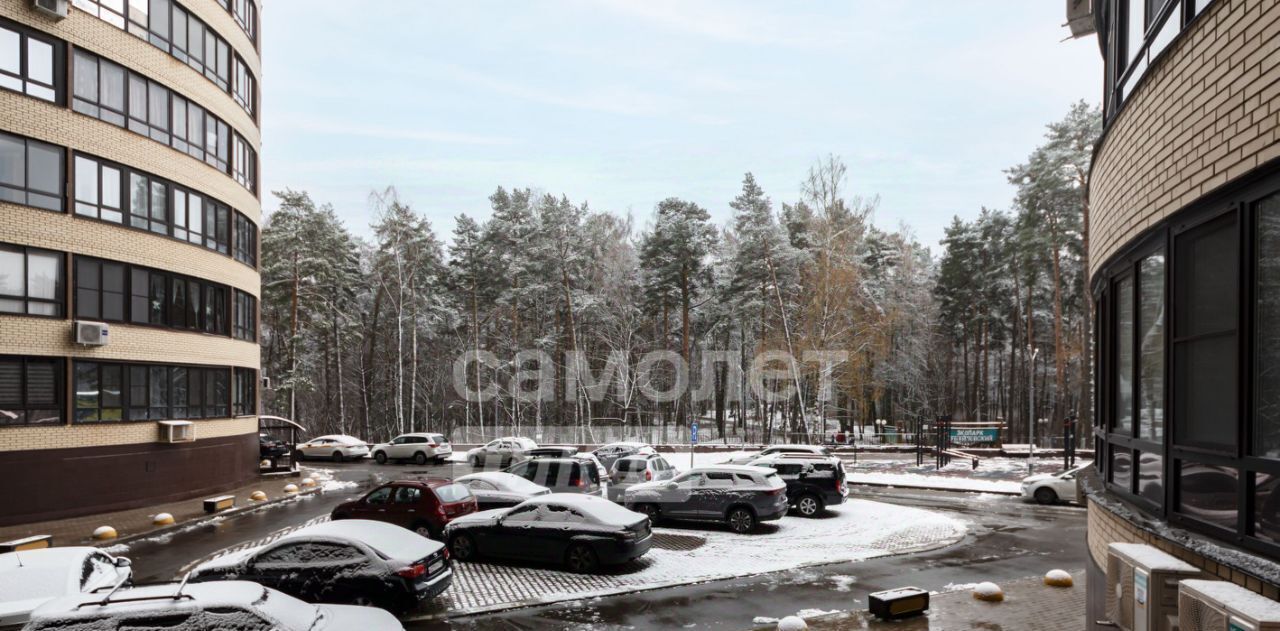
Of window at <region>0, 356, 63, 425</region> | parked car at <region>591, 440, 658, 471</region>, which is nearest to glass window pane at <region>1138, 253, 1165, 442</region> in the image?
parked car at <region>591, 440, 658, 471</region>

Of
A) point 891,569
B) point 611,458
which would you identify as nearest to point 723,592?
point 891,569

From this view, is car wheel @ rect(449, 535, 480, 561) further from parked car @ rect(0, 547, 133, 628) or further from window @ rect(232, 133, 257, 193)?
window @ rect(232, 133, 257, 193)

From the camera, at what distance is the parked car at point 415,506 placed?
1673 centimetres

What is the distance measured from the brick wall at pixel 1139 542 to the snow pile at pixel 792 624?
3.55m

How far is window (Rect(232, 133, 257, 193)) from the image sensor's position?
28000 millimetres

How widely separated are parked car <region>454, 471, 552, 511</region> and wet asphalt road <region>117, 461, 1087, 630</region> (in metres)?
4.89

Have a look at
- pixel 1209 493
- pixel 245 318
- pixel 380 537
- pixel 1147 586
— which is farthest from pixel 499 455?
pixel 1209 493

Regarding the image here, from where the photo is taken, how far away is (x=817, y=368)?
4138 centimetres

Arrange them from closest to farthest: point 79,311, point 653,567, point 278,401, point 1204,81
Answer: point 1204,81 → point 653,567 → point 79,311 → point 278,401

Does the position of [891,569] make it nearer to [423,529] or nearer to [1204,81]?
[423,529]

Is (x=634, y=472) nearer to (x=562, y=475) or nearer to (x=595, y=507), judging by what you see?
(x=562, y=475)

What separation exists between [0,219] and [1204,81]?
2388cm

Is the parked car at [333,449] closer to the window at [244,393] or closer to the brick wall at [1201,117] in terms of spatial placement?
the window at [244,393]

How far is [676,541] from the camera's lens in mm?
17438
